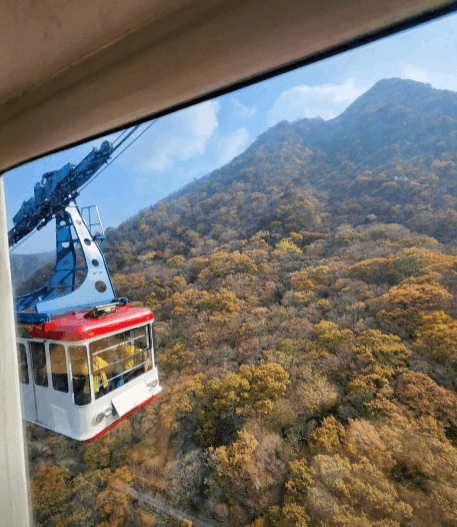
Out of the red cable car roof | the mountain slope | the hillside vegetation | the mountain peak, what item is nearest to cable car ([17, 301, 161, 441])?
the red cable car roof

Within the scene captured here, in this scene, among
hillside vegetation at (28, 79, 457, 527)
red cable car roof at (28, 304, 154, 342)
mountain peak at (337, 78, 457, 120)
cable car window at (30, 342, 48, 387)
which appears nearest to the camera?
red cable car roof at (28, 304, 154, 342)

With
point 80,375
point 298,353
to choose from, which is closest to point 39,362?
point 80,375

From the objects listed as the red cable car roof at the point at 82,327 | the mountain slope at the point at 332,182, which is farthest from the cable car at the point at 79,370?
the mountain slope at the point at 332,182

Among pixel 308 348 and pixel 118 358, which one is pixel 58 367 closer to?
pixel 118 358

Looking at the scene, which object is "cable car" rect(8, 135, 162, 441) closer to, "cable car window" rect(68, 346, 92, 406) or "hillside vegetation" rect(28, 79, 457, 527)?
"cable car window" rect(68, 346, 92, 406)

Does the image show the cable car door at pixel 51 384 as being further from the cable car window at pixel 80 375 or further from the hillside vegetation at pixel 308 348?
the hillside vegetation at pixel 308 348

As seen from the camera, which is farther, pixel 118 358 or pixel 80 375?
pixel 118 358

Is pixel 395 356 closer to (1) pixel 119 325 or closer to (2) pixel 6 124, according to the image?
(1) pixel 119 325
